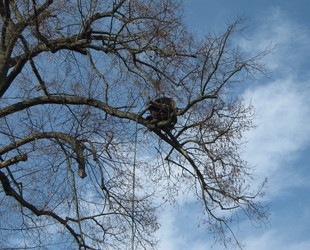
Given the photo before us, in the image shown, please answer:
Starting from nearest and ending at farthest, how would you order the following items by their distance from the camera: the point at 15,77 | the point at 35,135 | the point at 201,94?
1. the point at 201,94
2. the point at 35,135
3. the point at 15,77

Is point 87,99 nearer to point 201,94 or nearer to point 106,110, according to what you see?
point 106,110

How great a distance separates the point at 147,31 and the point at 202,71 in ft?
4.51

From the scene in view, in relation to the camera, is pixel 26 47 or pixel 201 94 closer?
pixel 201 94

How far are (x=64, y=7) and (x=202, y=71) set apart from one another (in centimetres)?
256

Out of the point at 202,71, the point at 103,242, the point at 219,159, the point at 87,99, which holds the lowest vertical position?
the point at 103,242

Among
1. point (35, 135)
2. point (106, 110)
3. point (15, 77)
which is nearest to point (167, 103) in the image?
point (106, 110)

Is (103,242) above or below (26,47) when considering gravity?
below

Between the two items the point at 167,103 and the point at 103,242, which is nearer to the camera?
the point at 167,103

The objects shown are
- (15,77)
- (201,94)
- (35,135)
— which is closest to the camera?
(201,94)

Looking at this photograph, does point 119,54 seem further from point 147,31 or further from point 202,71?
point 202,71

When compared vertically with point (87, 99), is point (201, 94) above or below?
below

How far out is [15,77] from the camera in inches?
294

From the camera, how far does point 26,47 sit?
712 centimetres

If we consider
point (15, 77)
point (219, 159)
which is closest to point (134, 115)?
point (219, 159)
